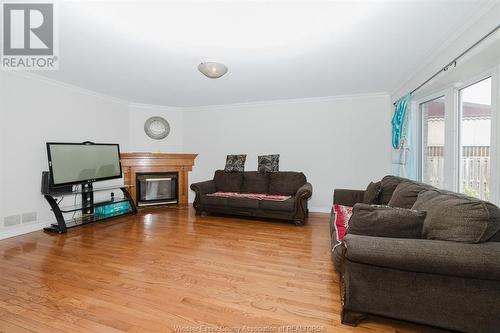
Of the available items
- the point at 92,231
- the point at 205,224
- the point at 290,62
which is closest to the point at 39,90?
the point at 92,231

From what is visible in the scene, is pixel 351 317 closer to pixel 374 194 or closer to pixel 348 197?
pixel 374 194

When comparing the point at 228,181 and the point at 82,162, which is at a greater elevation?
the point at 82,162

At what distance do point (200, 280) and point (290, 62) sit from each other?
8.70 ft

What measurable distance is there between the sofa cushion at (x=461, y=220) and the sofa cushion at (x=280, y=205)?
7.58 ft

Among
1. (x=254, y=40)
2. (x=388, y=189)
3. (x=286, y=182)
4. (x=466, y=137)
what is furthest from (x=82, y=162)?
(x=466, y=137)

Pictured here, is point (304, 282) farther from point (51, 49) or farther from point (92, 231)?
point (51, 49)

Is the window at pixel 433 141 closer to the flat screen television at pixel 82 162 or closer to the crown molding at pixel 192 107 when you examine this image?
the crown molding at pixel 192 107

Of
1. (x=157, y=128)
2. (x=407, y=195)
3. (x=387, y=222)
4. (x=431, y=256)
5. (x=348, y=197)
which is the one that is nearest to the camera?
(x=431, y=256)

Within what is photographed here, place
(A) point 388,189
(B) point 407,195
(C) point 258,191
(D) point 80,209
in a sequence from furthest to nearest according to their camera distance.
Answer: (C) point 258,191
(D) point 80,209
(A) point 388,189
(B) point 407,195

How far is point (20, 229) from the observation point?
354 cm

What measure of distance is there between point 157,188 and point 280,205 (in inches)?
118

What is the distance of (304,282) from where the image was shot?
221 centimetres

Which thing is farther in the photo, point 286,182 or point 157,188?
point 157,188

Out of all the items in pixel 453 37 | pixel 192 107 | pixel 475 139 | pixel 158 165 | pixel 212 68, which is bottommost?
pixel 158 165
